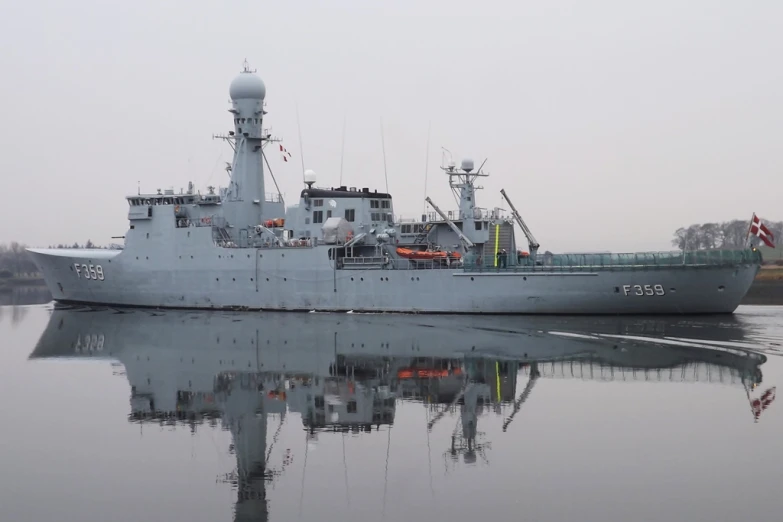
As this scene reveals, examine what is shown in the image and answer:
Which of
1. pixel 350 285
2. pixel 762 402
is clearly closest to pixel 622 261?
pixel 350 285

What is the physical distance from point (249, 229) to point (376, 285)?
28.2 ft

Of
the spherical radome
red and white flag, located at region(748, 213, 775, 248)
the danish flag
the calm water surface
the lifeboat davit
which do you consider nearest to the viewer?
the calm water surface

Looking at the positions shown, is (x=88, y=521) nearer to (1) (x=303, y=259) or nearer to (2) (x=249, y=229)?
(1) (x=303, y=259)

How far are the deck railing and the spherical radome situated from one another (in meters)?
15.2

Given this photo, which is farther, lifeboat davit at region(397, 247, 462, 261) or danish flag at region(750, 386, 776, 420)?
lifeboat davit at region(397, 247, 462, 261)

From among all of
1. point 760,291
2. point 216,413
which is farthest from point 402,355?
point 760,291

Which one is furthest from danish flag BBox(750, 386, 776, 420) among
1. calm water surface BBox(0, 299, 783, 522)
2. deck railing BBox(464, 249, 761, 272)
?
deck railing BBox(464, 249, 761, 272)

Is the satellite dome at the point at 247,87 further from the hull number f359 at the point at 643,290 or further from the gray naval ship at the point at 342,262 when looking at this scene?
the hull number f359 at the point at 643,290

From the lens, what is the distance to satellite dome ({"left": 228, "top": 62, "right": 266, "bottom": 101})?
4097 centimetres

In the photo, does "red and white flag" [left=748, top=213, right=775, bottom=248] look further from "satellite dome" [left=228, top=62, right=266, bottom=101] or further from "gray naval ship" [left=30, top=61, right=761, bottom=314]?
"satellite dome" [left=228, top=62, right=266, bottom=101]

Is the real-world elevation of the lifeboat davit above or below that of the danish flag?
above

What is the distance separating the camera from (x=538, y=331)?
2828 cm

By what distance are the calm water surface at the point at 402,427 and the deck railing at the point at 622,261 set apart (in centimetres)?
390

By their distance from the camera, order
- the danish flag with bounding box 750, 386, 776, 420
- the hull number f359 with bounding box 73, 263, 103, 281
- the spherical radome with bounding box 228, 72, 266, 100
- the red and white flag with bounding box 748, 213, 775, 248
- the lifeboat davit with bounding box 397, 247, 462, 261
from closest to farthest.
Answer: the danish flag with bounding box 750, 386, 776, 420 → the red and white flag with bounding box 748, 213, 775, 248 → the lifeboat davit with bounding box 397, 247, 462, 261 → the spherical radome with bounding box 228, 72, 266, 100 → the hull number f359 with bounding box 73, 263, 103, 281
